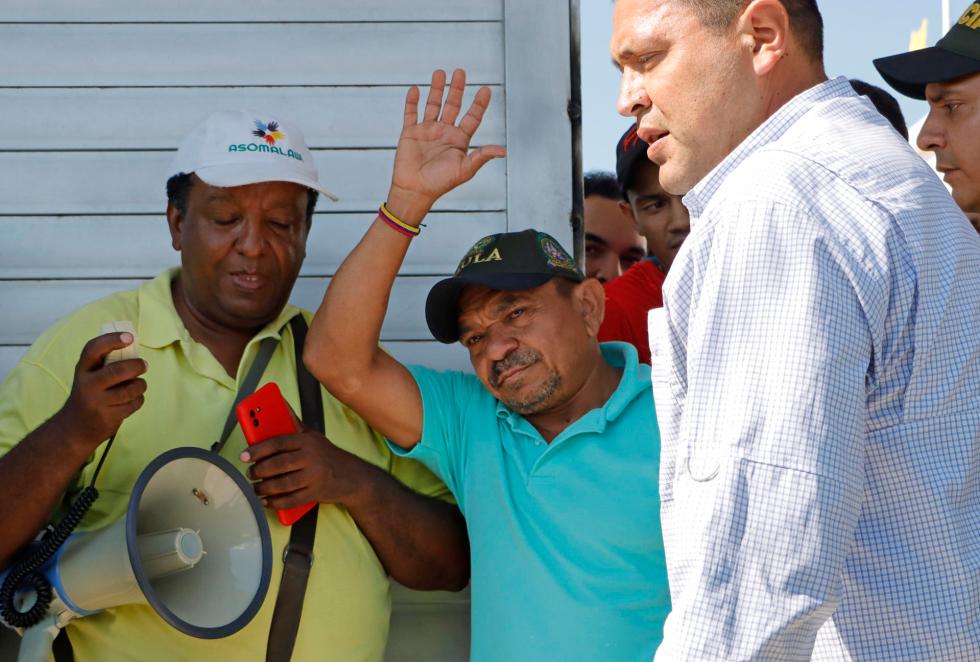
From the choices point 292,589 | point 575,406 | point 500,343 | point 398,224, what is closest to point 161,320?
point 398,224

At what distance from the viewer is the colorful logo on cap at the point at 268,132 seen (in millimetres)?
3123

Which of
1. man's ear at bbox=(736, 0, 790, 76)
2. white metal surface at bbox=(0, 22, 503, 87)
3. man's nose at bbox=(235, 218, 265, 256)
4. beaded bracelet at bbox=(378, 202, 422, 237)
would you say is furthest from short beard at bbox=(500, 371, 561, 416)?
man's ear at bbox=(736, 0, 790, 76)

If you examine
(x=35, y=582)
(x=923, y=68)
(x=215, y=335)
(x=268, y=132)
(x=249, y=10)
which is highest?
(x=249, y=10)

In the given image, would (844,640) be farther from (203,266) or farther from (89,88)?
(89,88)

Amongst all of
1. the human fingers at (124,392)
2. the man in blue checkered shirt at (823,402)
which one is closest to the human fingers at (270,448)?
the human fingers at (124,392)

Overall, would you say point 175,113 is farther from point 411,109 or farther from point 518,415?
point 518,415

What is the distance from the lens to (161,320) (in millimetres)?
2959

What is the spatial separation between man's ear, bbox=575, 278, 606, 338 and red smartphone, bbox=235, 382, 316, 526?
2.76 ft

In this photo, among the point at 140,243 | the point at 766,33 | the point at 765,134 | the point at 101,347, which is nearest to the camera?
the point at 765,134

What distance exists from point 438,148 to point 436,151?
0.01 metres

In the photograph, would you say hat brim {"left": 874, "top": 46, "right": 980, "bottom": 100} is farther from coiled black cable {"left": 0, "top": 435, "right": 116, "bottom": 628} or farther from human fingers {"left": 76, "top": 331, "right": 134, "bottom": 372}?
coiled black cable {"left": 0, "top": 435, "right": 116, "bottom": 628}

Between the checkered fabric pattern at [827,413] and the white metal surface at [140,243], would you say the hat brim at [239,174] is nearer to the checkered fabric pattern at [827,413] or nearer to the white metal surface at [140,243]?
the white metal surface at [140,243]

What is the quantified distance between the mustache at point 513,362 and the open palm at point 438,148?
1.46 feet

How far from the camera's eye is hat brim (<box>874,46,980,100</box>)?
2.89 m
